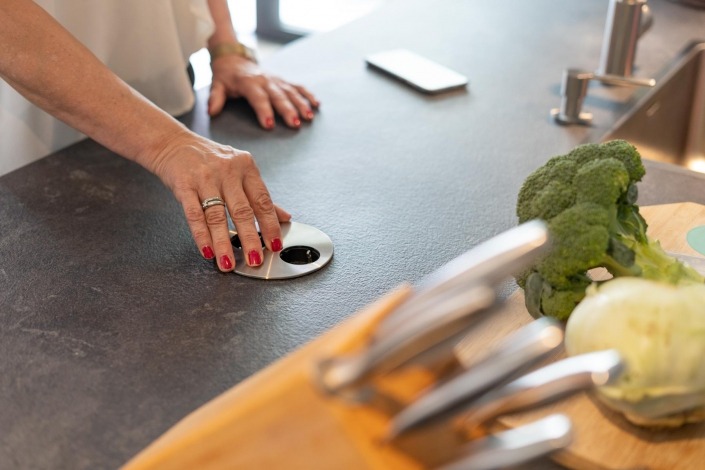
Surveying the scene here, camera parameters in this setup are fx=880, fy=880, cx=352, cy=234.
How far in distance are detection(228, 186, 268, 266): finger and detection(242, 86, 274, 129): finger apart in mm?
388

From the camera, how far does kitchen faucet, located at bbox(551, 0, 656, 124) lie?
1.57m

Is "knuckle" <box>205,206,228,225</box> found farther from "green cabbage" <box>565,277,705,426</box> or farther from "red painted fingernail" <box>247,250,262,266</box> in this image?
"green cabbage" <box>565,277,705,426</box>

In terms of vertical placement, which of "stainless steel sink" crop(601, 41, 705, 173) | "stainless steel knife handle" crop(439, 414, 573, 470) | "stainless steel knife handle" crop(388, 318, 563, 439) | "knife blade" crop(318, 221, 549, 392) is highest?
"knife blade" crop(318, 221, 549, 392)

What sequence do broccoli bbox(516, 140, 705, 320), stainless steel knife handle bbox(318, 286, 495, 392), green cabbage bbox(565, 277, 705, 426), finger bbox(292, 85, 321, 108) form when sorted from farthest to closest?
finger bbox(292, 85, 321, 108)
broccoli bbox(516, 140, 705, 320)
green cabbage bbox(565, 277, 705, 426)
stainless steel knife handle bbox(318, 286, 495, 392)

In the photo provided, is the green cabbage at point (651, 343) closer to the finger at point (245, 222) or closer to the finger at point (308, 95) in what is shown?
the finger at point (245, 222)

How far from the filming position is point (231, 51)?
1.72 meters

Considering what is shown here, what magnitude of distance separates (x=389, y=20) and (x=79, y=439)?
1.41m

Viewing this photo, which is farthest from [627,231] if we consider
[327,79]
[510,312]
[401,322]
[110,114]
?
[327,79]

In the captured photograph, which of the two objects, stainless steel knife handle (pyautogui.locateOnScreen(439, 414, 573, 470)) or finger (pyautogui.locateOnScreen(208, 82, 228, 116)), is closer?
stainless steel knife handle (pyautogui.locateOnScreen(439, 414, 573, 470))

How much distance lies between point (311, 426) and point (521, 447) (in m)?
0.14

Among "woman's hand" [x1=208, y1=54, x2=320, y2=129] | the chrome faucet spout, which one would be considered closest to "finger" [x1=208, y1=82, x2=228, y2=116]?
"woman's hand" [x1=208, y1=54, x2=320, y2=129]

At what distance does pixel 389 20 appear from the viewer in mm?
2016

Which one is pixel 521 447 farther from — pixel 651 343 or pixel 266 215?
pixel 266 215

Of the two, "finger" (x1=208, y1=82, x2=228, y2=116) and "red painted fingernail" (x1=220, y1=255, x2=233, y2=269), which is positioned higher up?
"red painted fingernail" (x1=220, y1=255, x2=233, y2=269)
